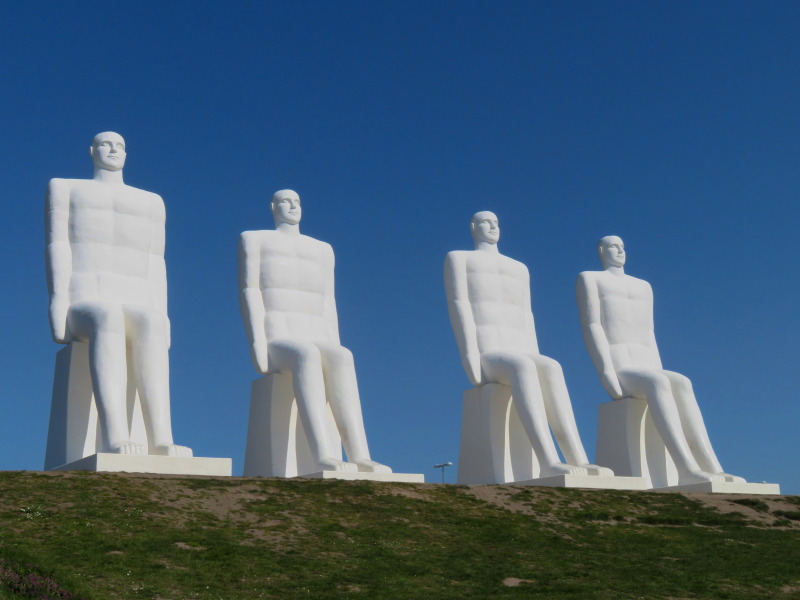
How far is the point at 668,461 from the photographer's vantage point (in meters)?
24.7

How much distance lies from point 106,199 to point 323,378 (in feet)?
15.1

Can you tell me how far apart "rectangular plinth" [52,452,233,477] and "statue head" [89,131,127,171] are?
5.02m

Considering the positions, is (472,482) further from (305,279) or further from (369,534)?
(369,534)

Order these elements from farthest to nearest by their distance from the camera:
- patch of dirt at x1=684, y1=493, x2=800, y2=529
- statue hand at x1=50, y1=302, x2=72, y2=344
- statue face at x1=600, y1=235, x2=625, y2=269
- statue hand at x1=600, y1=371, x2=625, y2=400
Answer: statue face at x1=600, y1=235, x2=625, y2=269
statue hand at x1=600, y1=371, x2=625, y2=400
patch of dirt at x1=684, y1=493, x2=800, y2=529
statue hand at x1=50, y1=302, x2=72, y2=344

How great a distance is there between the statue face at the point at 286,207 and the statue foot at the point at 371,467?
4.86 metres

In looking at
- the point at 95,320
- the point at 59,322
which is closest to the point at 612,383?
the point at 95,320

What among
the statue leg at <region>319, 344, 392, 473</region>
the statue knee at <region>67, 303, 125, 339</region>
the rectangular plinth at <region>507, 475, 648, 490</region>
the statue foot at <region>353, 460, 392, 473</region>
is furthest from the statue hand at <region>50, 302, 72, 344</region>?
the rectangular plinth at <region>507, 475, 648, 490</region>

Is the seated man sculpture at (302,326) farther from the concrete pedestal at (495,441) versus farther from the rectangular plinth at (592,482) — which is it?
the rectangular plinth at (592,482)

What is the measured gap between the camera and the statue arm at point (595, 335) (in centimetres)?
2439

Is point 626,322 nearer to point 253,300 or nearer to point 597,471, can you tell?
point 597,471

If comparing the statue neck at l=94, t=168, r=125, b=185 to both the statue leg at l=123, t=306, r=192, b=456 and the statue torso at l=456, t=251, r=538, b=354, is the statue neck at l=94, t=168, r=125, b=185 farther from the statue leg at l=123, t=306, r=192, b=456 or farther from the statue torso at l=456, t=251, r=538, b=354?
the statue torso at l=456, t=251, r=538, b=354

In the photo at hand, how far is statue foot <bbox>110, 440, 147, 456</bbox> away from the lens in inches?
731

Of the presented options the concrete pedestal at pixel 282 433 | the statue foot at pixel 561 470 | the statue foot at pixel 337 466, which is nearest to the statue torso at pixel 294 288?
the concrete pedestal at pixel 282 433

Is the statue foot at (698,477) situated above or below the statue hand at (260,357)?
below
